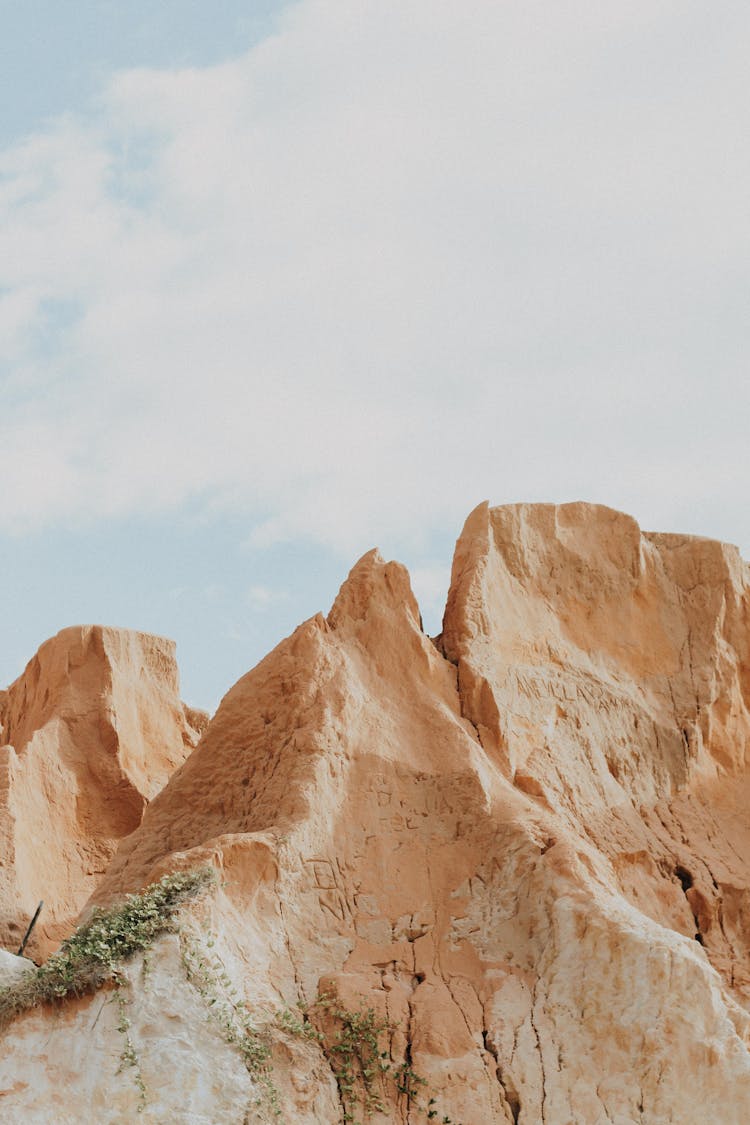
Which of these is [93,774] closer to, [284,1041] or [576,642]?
[576,642]

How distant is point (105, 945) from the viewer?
1293cm

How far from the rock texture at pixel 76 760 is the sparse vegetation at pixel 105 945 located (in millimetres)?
7226

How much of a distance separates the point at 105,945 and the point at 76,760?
10633 millimetres

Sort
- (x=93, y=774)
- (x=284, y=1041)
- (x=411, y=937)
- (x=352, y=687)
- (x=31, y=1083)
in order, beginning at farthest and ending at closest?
(x=93, y=774) → (x=352, y=687) → (x=411, y=937) → (x=284, y=1041) → (x=31, y=1083)

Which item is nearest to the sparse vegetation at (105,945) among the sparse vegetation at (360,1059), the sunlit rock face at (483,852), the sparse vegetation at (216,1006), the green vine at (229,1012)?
the sparse vegetation at (216,1006)

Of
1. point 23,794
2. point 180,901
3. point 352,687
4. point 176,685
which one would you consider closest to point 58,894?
point 23,794

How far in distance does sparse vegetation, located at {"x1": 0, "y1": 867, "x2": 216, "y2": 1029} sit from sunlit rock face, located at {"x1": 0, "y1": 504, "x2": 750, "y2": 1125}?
0.49 ft

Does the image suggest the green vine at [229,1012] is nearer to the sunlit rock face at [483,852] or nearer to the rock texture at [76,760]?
the sunlit rock face at [483,852]

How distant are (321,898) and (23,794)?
340 inches

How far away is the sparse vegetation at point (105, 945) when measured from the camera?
12695 mm

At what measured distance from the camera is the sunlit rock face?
1286cm

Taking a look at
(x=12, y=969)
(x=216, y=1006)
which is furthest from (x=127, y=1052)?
(x=12, y=969)

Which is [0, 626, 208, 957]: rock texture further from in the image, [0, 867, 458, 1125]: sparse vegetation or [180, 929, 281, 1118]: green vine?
[180, 929, 281, 1118]: green vine

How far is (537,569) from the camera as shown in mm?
19516
